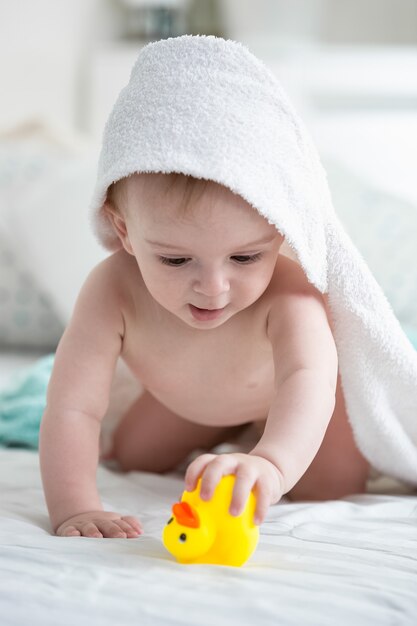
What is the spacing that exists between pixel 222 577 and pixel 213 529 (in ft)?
0.14

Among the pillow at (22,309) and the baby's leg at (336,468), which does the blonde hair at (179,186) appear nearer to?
the baby's leg at (336,468)

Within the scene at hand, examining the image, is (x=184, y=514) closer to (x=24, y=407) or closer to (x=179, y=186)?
(x=179, y=186)

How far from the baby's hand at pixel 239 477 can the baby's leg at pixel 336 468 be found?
0.45m

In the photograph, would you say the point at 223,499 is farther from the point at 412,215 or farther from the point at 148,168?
the point at 412,215

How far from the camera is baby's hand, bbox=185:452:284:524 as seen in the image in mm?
833

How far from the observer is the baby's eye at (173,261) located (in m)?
1.03

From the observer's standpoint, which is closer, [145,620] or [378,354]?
[145,620]

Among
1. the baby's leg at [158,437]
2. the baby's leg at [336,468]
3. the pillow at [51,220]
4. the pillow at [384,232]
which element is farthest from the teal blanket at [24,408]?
the pillow at [384,232]

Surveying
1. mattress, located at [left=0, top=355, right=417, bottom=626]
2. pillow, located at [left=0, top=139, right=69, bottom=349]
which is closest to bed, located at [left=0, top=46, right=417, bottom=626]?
mattress, located at [left=0, top=355, right=417, bottom=626]

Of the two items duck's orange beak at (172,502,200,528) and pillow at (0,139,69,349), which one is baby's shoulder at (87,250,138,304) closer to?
duck's orange beak at (172,502,200,528)

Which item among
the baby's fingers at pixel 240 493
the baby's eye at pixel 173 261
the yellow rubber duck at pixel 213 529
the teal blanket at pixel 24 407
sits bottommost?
the teal blanket at pixel 24 407

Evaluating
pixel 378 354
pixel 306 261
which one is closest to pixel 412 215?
pixel 378 354

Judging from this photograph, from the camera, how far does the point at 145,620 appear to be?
2.48ft

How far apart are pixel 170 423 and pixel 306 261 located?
0.47 m
